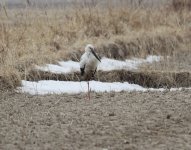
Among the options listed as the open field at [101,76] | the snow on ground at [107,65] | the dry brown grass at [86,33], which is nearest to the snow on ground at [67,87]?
the open field at [101,76]

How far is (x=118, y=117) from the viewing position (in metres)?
6.95

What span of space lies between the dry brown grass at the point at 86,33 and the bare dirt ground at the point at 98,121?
87.4 inches

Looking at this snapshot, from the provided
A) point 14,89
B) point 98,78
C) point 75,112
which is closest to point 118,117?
point 75,112

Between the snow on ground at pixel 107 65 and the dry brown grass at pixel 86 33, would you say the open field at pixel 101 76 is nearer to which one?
the dry brown grass at pixel 86 33

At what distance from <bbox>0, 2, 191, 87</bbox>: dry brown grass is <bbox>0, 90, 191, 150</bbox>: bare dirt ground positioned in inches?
87.4

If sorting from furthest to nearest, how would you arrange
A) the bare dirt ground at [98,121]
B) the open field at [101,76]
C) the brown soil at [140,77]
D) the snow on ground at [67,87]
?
the brown soil at [140,77], the snow on ground at [67,87], the open field at [101,76], the bare dirt ground at [98,121]

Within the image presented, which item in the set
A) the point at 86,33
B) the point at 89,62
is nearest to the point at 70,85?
the point at 89,62

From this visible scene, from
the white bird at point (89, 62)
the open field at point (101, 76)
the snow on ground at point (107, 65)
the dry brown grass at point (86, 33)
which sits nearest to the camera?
the open field at point (101, 76)

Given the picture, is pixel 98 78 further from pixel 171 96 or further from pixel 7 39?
pixel 171 96

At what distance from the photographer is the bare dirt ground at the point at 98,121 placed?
19.7 ft

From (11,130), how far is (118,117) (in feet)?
4.01

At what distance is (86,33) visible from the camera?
44.4 ft

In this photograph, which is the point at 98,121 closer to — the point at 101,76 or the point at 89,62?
the point at 89,62

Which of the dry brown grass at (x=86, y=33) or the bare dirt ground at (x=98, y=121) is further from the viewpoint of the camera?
the dry brown grass at (x=86, y=33)
